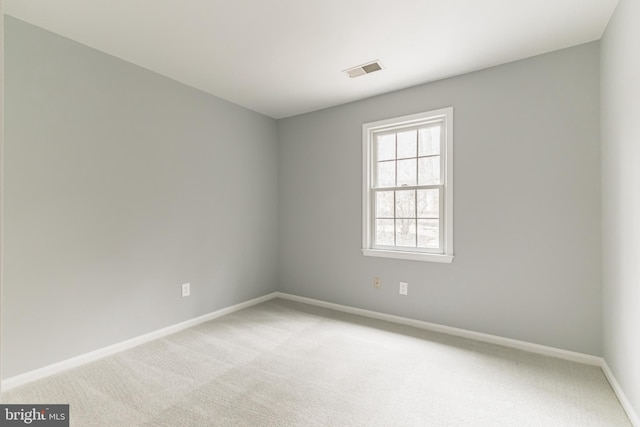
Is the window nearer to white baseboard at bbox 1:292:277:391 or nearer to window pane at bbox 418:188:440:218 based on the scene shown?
window pane at bbox 418:188:440:218

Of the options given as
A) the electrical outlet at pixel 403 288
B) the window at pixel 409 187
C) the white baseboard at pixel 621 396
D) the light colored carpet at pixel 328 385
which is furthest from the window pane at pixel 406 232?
the white baseboard at pixel 621 396

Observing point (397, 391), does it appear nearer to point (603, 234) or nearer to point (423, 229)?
point (423, 229)

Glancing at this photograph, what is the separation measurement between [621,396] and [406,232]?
6.44 feet

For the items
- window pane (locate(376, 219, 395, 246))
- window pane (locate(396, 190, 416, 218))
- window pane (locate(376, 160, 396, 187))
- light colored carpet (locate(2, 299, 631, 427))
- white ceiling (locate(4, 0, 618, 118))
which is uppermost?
white ceiling (locate(4, 0, 618, 118))

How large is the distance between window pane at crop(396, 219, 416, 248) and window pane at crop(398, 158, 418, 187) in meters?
0.39

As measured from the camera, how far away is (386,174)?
367cm

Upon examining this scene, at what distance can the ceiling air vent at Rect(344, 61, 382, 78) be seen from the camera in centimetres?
294

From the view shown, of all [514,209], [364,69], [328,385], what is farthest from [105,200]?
[514,209]

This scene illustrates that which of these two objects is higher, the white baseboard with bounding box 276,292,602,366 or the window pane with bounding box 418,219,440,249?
the window pane with bounding box 418,219,440,249

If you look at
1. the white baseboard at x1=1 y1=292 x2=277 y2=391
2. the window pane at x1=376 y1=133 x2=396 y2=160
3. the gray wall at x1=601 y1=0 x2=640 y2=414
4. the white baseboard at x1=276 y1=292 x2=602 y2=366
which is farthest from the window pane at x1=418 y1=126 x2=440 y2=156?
the white baseboard at x1=1 y1=292 x2=277 y2=391

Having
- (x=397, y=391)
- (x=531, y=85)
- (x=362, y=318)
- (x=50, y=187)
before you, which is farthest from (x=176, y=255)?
(x=531, y=85)

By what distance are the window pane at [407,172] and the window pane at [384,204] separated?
18cm

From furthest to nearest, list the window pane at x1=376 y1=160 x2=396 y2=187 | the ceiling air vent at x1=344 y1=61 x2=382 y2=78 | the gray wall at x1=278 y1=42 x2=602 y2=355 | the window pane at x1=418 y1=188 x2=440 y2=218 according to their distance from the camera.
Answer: the window pane at x1=376 y1=160 x2=396 y2=187 → the window pane at x1=418 y1=188 x2=440 y2=218 → the ceiling air vent at x1=344 y1=61 x2=382 y2=78 → the gray wall at x1=278 y1=42 x2=602 y2=355

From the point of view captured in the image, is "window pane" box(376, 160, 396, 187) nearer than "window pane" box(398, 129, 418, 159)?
No
